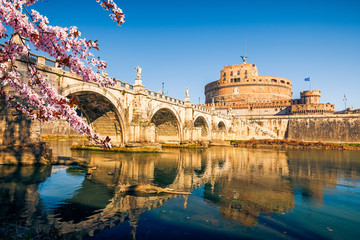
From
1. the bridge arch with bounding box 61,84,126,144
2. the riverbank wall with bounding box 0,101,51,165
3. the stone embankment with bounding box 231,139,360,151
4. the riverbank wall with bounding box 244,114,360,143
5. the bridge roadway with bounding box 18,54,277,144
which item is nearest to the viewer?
the riverbank wall with bounding box 0,101,51,165

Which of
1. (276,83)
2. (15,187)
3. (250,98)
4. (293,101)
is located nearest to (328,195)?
(15,187)

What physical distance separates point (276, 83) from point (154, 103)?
78.5m

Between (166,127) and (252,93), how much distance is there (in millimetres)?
63366

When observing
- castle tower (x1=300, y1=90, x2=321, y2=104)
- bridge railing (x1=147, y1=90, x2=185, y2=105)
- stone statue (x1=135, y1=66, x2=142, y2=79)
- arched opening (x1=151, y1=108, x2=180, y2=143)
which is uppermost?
castle tower (x1=300, y1=90, x2=321, y2=104)

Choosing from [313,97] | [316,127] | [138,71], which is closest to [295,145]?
[316,127]

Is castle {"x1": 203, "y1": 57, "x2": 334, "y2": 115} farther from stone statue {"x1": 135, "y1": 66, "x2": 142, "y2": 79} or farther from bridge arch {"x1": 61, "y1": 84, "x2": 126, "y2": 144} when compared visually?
bridge arch {"x1": 61, "y1": 84, "x2": 126, "y2": 144}

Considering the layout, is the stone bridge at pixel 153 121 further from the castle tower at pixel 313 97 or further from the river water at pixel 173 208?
the castle tower at pixel 313 97

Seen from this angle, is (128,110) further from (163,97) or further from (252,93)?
(252,93)

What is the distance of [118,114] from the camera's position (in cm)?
2742

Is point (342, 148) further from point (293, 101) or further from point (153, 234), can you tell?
point (153, 234)

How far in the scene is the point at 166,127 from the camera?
4188cm

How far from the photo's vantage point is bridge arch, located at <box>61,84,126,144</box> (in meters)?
24.7

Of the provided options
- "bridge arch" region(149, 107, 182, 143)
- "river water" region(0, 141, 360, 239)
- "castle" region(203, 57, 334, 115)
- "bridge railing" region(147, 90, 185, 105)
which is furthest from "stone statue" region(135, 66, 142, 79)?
"castle" region(203, 57, 334, 115)

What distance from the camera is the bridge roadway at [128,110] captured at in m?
20.2
